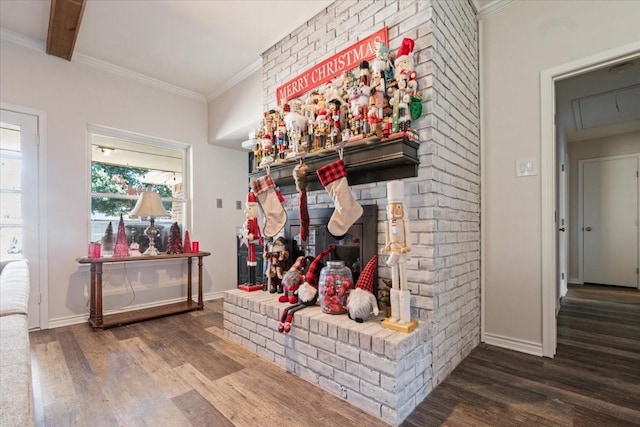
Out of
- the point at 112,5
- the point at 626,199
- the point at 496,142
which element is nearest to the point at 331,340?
the point at 496,142

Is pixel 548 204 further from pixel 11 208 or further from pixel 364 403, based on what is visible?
pixel 11 208

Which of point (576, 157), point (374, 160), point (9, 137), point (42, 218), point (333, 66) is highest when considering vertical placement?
point (333, 66)

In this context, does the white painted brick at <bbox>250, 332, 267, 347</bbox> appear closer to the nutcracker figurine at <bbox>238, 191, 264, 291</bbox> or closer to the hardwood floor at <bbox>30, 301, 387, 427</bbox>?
the hardwood floor at <bbox>30, 301, 387, 427</bbox>

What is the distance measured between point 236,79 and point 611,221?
548 centimetres

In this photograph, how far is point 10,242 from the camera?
8.51 feet

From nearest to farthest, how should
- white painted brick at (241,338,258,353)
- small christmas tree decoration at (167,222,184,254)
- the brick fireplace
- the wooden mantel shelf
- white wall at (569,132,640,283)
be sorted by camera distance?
the brick fireplace → the wooden mantel shelf → white painted brick at (241,338,258,353) → small christmas tree decoration at (167,222,184,254) → white wall at (569,132,640,283)

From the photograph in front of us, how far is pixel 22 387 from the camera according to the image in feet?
2.32

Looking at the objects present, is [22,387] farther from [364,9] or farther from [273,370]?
[364,9]

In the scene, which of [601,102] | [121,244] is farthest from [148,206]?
[601,102]

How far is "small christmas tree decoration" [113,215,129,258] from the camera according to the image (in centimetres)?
299

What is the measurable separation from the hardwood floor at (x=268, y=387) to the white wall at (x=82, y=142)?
0.68 metres

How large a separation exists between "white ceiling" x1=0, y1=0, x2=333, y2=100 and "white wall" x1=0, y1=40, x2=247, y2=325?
22 centimetres

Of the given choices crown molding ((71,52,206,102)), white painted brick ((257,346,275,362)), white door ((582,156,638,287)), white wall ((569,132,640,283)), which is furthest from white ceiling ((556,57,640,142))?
crown molding ((71,52,206,102))

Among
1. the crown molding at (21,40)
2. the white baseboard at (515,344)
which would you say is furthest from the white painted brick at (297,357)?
the crown molding at (21,40)
